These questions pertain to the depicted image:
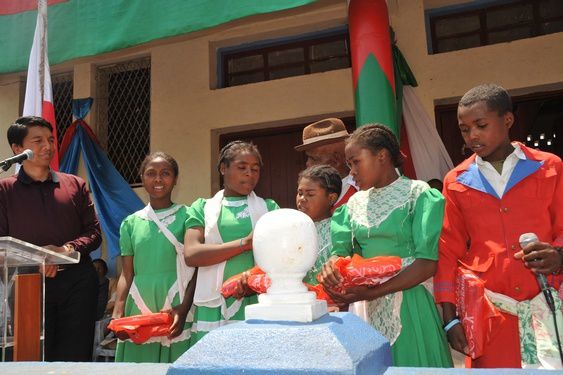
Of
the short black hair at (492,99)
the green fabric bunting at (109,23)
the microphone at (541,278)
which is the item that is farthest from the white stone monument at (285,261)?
the green fabric bunting at (109,23)

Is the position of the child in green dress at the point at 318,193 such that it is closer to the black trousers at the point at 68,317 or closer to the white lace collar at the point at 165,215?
the white lace collar at the point at 165,215

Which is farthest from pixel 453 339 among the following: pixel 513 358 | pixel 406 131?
pixel 406 131

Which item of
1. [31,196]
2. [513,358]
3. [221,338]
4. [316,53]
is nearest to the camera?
[221,338]

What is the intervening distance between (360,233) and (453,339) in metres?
0.54

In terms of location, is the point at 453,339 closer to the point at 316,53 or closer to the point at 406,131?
the point at 406,131

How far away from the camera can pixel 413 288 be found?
2.12 metres

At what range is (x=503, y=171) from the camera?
6.85ft

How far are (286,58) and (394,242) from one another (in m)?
4.15

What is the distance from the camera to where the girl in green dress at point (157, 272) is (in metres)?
2.80

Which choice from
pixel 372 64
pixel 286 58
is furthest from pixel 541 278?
pixel 286 58

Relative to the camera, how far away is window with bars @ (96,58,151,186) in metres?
6.34

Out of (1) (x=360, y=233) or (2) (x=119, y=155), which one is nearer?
(1) (x=360, y=233)

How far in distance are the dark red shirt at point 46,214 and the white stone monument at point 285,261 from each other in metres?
2.02

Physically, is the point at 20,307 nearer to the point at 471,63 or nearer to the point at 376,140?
the point at 376,140
